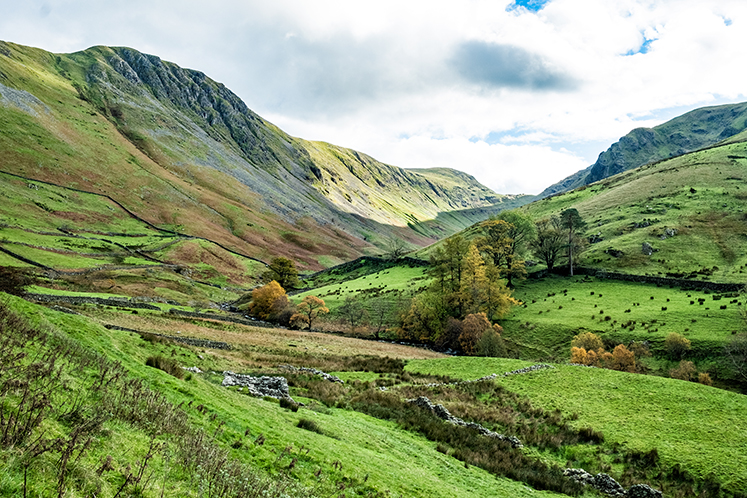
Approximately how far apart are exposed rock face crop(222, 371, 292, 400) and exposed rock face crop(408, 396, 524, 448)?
878cm

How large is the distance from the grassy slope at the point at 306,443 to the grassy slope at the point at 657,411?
921cm

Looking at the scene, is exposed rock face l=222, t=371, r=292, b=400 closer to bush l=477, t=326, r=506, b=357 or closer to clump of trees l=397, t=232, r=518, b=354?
bush l=477, t=326, r=506, b=357

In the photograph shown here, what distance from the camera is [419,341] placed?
60.5 metres

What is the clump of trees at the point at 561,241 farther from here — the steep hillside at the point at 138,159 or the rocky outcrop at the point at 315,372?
the steep hillside at the point at 138,159

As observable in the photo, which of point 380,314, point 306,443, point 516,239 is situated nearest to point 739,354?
point 516,239

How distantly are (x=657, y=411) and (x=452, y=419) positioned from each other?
12.7m

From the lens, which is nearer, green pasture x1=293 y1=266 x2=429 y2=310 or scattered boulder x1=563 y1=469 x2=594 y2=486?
scattered boulder x1=563 y1=469 x2=594 y2=486

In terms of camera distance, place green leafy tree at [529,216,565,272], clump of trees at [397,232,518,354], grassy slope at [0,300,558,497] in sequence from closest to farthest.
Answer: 1. grassy slope at [0,300,558,497]
2. clump of trees at [397,232,518,354]
3. green leafy tree at [529,216,565,272]

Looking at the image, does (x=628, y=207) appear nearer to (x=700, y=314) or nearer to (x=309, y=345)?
(x=700, y=314)

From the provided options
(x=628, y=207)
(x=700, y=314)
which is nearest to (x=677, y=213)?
(x=628, y=207)

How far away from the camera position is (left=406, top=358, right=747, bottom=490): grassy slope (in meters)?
17.4

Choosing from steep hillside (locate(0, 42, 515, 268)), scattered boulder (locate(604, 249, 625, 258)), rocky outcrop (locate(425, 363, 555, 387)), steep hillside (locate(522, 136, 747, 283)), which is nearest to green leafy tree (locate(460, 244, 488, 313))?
rocky outcrop (locate(425, 363, 555, 387))

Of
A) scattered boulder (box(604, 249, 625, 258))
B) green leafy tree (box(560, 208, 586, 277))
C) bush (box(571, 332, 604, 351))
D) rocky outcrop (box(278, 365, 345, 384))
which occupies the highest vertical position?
green leafy tree (box(560, 208, 586, 277))

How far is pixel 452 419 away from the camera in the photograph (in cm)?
2181
